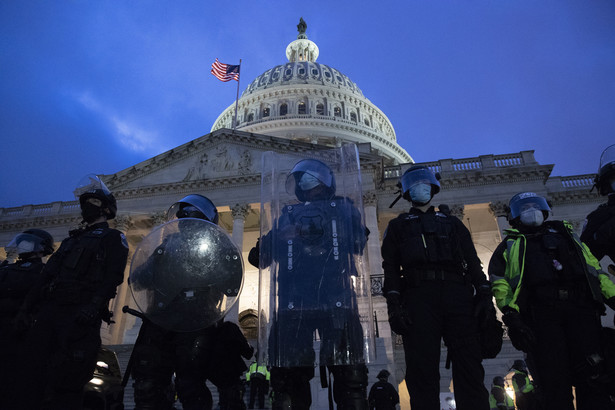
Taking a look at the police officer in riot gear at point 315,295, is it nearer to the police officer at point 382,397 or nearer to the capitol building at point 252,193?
the police officer at point 382,397

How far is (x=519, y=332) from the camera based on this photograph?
4273mm

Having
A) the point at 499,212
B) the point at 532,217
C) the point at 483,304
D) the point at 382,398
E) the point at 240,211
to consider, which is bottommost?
the point at 382,398

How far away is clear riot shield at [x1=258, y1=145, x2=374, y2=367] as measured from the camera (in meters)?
3.89

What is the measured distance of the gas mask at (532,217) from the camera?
5.19 meters

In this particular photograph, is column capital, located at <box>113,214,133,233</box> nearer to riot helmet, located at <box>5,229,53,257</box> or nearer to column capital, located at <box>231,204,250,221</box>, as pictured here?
column capital, located at <box>231,204,250,221</box>

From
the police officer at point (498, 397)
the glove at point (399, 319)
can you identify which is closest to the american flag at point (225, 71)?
the police officer at point (498, 397)

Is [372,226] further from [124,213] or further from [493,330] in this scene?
[493,330]

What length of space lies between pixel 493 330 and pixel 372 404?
588 cm

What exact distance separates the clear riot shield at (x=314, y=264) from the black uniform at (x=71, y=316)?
190cm

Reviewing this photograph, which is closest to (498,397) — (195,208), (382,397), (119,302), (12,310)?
(382,397)

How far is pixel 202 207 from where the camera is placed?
551 cm

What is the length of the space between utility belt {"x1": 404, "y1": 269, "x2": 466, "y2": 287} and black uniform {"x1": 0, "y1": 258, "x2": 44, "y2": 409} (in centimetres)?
468

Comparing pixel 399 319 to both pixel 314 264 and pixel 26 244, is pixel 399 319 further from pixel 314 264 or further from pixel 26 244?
pixel 26 244

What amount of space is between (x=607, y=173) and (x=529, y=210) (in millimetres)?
1134
